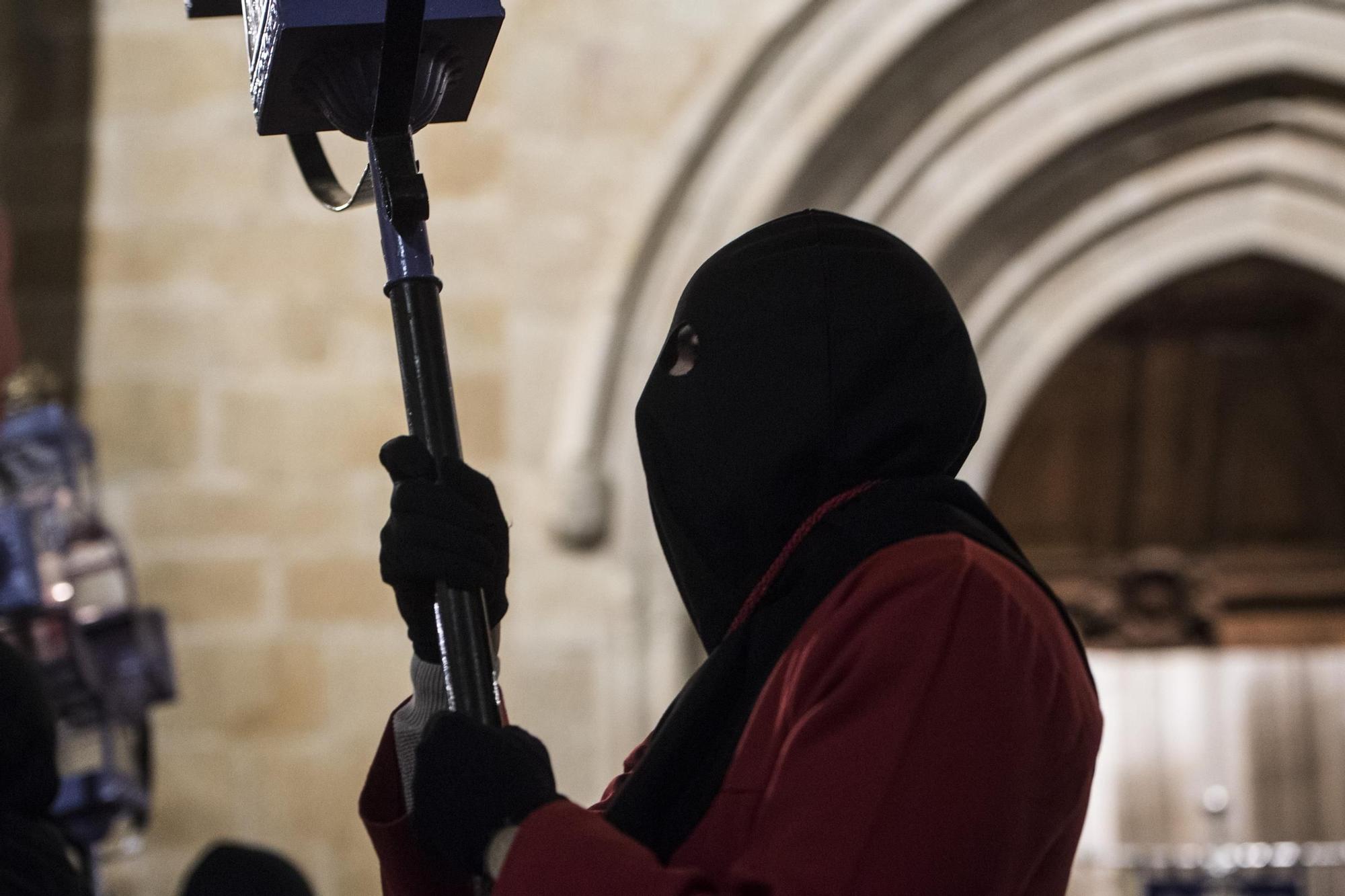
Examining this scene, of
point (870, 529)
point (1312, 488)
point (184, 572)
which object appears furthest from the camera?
point (1312, 488)

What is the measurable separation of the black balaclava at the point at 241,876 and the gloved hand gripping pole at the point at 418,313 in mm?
295

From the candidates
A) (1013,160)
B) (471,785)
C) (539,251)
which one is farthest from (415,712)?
(1013,160)

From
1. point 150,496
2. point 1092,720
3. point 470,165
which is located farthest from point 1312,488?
point 1092,720

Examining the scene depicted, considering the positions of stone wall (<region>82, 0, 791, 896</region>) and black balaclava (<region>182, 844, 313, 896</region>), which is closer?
black balaclava (<region>182, 844, 313, 896</region>)

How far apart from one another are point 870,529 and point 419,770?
32 centimetres

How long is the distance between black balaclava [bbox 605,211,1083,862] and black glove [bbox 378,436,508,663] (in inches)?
6.1

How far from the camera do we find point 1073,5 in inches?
Answer: 136

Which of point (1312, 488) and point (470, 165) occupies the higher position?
point (1312, 488)

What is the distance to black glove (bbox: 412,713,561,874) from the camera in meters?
0.99

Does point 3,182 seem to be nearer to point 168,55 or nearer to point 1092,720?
point 168,55

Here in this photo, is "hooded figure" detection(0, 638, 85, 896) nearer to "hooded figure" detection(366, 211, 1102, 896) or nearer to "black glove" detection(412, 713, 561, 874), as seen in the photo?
"hooded figure" detection(366, 211, 1102, 896)

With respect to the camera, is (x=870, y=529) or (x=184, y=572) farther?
(x=184, y=572)

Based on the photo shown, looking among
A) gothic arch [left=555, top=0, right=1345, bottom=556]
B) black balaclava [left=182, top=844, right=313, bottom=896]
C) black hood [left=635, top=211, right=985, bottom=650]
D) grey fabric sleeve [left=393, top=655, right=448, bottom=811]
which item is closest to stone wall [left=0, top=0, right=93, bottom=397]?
gothic arch [left=555, top=0, right=1345, bottom=556]

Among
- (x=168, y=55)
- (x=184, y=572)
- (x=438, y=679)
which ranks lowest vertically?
(x=438, y=679)
